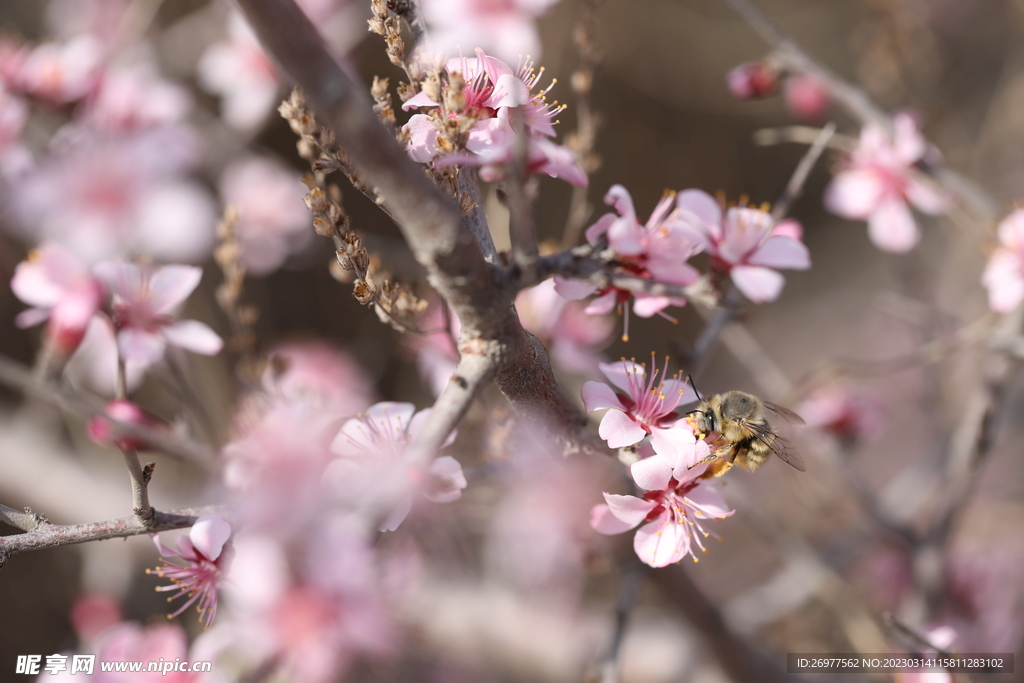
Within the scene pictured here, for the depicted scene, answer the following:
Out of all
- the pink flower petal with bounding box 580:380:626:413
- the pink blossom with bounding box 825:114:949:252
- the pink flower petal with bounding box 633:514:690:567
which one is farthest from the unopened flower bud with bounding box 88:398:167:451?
the pink blossom with bounding box 825:114:949:252

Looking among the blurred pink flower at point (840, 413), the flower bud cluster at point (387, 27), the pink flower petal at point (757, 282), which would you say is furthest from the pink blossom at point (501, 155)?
the blurred pink flower at point (840, 413)

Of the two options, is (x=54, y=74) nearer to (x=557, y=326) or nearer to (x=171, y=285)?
(x=171, y=285)

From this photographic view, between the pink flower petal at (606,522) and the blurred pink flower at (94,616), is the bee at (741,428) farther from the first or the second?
the blurred pink flower at (94,616)

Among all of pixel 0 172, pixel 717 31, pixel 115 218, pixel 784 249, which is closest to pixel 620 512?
pixel 784 249

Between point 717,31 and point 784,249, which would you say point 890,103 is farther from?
point 784,249

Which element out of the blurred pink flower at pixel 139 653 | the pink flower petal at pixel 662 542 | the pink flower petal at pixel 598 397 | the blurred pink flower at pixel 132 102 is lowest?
the blurred pink flower at pixel 139 653

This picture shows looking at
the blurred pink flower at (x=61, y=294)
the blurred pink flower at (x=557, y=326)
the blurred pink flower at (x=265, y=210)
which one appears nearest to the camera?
the blurred pink flower at (x=61, y=294)

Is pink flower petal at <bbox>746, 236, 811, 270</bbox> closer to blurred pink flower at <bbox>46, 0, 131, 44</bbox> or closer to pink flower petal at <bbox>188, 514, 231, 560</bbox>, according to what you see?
pink flower petal at <bbox>188, 514, 231, 560</bbox>
